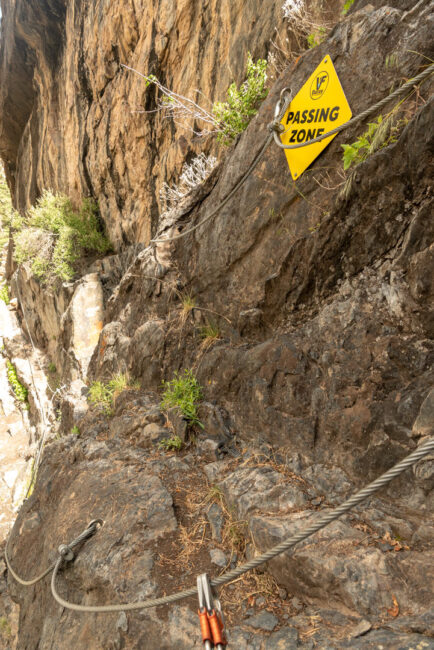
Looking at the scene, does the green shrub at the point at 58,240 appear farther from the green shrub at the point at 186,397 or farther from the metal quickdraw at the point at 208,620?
the metal quickdraw at the point at 208,620

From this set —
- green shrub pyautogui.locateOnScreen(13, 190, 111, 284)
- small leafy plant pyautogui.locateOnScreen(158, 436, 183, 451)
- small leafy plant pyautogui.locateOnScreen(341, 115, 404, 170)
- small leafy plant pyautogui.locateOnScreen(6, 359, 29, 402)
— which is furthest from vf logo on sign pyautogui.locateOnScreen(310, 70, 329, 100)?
small leafy plant pyautogui.locateOnScreen(6, 359, 29, 402)

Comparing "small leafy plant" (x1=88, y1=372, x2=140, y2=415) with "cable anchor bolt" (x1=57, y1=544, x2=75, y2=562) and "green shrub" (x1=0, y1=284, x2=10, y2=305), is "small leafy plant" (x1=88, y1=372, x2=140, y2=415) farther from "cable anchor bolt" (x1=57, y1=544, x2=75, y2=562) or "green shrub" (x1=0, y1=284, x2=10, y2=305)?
"green shrub" (x1=0, y1=284, x2=10, y2=305)

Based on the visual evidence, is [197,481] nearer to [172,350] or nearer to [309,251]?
[172,350]

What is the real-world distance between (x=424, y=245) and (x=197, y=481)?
8.77ft

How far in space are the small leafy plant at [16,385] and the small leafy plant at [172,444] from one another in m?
11.8

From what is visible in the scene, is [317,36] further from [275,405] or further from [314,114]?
[275,405]

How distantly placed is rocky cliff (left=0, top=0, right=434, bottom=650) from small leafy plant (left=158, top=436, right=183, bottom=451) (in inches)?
2.4

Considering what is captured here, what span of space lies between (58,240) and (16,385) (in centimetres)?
713

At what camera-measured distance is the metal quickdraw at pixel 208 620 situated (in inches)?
64.2

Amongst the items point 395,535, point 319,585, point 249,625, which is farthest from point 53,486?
point 395,535

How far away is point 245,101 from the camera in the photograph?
439cm

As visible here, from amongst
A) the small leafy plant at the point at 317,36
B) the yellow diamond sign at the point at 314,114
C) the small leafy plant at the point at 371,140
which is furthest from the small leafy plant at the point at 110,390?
the small leafy plant at the point at 317,36

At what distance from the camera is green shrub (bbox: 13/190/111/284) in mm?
9617

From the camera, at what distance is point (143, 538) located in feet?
8.70
